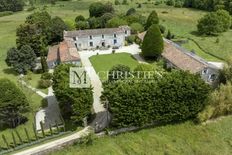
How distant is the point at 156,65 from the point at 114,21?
2111cm

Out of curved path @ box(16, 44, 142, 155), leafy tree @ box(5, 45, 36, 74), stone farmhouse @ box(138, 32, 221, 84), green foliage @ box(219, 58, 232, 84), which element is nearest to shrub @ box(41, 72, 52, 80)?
leafy tree @ box(5, 45, 36, 74)

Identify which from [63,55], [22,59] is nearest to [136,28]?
[63,55]

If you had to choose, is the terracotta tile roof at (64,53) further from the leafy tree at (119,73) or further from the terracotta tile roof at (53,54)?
the leafy tree at (119,73)

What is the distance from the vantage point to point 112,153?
37344 millimetres

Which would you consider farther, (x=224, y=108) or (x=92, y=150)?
(x=224, y=108)

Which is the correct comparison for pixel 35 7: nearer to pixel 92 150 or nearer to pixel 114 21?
pixel 114 21

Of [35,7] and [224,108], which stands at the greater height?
[35,7]

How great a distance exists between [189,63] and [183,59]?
2.08 metres

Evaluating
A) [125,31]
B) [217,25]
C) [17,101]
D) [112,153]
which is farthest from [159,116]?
[217,25]

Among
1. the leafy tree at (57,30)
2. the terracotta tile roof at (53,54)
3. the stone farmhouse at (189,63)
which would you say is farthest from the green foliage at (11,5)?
the stone farmhouse at (189,63)

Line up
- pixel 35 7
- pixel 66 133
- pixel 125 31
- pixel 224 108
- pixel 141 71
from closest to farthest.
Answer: pixel 66 133
pixel 224 108
pixel 141 71
pixel 125 31
pixel 35 7

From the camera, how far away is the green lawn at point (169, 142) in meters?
37.8

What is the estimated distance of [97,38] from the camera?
70562mm
